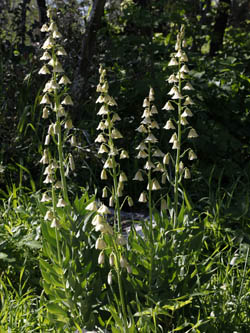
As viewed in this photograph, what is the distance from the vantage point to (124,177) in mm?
2283

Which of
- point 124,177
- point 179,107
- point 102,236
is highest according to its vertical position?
point 179,107

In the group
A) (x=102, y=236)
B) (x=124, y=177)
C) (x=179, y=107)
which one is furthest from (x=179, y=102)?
(x=102, y=236)

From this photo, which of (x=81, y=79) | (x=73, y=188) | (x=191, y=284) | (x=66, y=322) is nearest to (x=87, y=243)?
(x=66, y=322)

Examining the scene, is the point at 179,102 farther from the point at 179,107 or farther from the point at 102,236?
the point at 102,236

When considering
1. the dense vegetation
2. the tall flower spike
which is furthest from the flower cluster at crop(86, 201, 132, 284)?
the tall flower spike

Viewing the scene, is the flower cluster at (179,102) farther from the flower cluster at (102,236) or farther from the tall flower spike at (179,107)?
the flower cluster at (102,236)

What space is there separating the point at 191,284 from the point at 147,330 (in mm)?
442

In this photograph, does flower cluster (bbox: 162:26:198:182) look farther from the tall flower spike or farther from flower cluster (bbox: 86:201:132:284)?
flower cluster (bbox: 86:201:132:284)

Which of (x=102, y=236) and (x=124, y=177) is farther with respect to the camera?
(x=124, y=177)

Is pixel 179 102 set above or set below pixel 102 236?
above

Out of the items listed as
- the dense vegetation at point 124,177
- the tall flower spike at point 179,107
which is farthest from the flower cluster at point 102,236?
the tall flower spike at point 179,107

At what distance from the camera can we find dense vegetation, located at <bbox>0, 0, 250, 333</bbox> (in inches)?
92.4

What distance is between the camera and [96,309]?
2.43 metres

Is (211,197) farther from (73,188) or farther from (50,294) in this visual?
(50,294)
